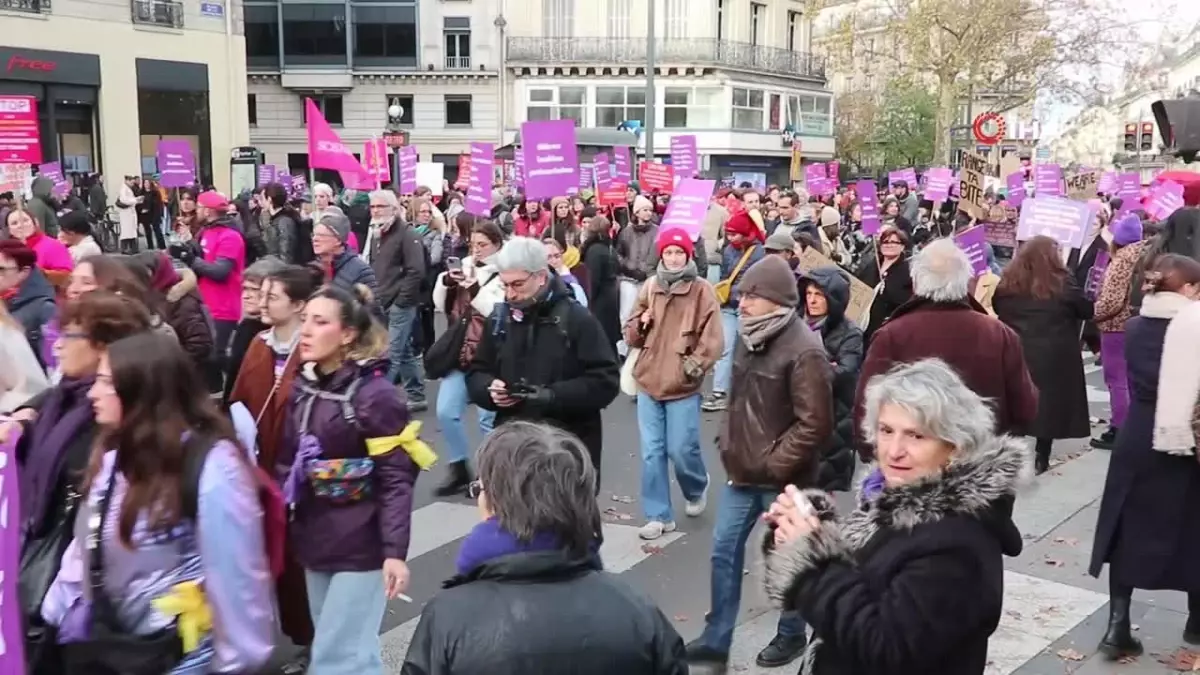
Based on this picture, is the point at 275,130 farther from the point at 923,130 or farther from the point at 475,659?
the point at 475,659

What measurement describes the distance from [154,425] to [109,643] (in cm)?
54

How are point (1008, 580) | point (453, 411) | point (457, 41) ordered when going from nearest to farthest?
point (1008, 580) < point (453, 411) < point (457, 41)

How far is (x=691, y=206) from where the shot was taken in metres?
10.2

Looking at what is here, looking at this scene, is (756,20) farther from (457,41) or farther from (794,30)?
(457,41)

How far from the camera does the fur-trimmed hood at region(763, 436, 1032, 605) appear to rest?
106 inches

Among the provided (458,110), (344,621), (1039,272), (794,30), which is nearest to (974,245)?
(1039,272)

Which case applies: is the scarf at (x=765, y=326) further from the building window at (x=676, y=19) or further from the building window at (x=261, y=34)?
the building window at (x=261, y=34)

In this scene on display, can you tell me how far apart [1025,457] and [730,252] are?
8880mm

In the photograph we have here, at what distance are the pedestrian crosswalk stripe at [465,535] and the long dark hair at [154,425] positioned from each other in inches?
126

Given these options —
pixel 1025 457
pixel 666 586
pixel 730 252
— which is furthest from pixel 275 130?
pixel 1025 457

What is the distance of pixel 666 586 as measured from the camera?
597 centimetres

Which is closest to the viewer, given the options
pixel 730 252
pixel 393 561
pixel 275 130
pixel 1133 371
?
pixel 393 561

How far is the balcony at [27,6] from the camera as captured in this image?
2844cm

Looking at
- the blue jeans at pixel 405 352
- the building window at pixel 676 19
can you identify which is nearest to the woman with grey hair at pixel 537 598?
the blue jeans at pixel 405 352
